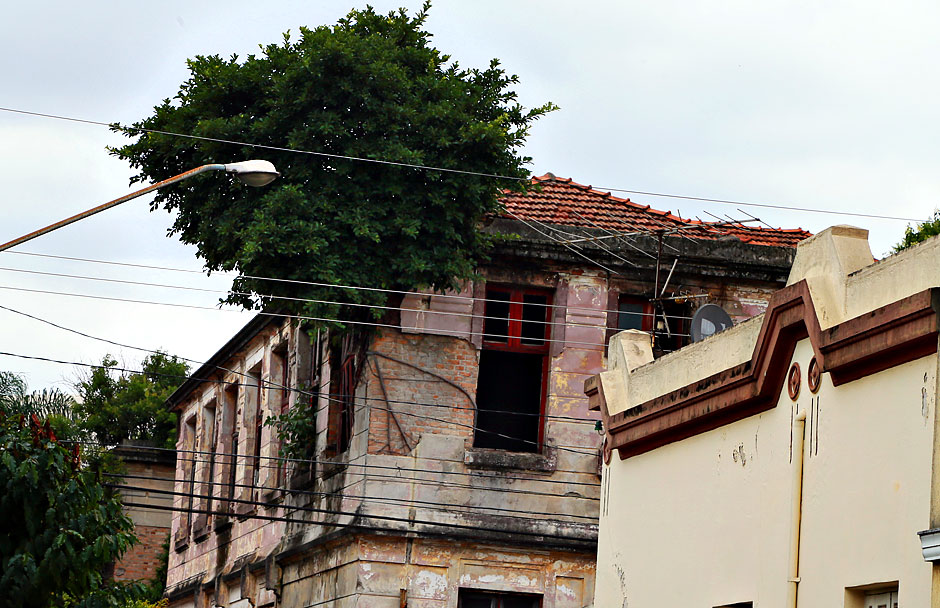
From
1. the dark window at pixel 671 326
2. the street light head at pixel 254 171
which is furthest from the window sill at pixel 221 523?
the street light head at pixel 254 171

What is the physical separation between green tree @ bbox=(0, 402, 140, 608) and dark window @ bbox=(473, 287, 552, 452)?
865cm

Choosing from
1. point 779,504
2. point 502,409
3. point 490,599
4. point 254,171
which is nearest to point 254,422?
point 502,409

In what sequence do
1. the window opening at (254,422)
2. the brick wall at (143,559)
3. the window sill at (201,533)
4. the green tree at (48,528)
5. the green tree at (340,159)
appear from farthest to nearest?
the brick wall at (143,559), the window sill at (201,533), the window opening at (254,422), the green tree at (340,159), the green tree at (48,528)

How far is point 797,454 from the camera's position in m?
11.5

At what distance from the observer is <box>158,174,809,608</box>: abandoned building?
2067 centimetres

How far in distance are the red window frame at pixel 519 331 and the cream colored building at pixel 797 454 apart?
636cm

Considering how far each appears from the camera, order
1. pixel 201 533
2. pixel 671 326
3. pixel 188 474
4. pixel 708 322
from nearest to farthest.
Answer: pixel 708 322, pixel 671 326, pixel 201 533, pixel 188 474

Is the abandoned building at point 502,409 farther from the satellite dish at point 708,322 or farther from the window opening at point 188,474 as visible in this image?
the window opening at point 188,474

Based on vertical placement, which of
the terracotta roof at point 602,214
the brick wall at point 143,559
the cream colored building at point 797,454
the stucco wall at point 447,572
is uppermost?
the terracotta roof at point 602,214

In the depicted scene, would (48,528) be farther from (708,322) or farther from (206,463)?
(206,463)

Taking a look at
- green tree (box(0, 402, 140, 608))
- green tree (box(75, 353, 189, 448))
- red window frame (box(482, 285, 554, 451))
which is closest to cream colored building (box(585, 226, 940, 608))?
green tree (box(0, 402, 140, 608))

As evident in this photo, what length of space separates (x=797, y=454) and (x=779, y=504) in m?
0.46

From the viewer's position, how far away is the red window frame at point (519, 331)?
850 inches

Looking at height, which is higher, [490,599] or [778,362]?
[778,362]
